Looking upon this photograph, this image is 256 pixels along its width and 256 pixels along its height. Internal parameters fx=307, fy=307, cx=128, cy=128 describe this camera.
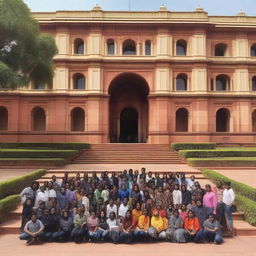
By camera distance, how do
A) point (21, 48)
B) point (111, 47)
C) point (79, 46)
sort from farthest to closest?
point (79, 46) → point (111, 47) → point (21, 48)

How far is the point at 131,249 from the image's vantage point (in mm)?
8227

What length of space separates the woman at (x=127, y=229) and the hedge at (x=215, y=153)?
1453cm

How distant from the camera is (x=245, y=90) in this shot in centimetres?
3195

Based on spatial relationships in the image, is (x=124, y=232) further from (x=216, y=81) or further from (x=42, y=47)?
(x=216, y=81)

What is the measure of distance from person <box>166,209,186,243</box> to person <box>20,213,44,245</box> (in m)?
3.61

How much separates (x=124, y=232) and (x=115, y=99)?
2826 centimetres

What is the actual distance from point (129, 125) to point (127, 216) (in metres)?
27.7

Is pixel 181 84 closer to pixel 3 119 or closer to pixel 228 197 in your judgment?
pixel 3 119

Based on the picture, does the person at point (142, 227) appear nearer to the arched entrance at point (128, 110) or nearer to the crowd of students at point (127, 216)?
the crowd of students at point (127, 216)

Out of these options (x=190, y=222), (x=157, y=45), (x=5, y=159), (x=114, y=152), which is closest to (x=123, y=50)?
(x=157, y=45)

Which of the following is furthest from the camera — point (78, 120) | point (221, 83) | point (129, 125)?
point (129, 125)

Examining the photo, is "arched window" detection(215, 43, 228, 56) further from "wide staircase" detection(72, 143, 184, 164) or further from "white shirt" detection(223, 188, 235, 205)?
"white shirt" detection(223, 188, 235, 205)

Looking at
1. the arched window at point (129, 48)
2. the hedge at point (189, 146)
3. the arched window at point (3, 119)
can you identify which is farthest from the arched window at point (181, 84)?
the arched window at point (3, 119)

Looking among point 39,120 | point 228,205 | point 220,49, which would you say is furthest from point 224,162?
point 39,120
